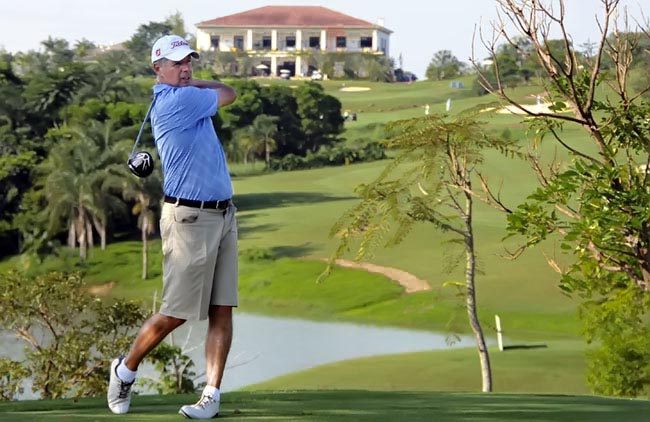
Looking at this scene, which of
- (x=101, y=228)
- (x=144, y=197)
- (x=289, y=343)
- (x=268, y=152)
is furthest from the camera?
(x=268, y=152)

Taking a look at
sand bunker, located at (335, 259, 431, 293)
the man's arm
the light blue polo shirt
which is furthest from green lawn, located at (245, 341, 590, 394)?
the light blue polo shirt

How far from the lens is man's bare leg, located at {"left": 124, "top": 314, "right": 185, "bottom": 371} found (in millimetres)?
7961

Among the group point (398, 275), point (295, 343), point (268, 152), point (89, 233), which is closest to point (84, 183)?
point (89, 233)

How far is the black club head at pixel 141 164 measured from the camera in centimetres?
798

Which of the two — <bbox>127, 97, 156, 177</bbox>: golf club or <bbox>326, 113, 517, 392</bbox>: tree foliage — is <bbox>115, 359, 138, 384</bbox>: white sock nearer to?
<bbox>127, 97, 156, 177</bbox>: golf club

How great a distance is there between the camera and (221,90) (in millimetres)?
8086

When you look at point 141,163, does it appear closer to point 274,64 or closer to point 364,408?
point 364,408

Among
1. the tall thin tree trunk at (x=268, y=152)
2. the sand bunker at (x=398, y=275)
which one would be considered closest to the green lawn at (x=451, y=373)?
the sand bunker at (x=398, y=275)

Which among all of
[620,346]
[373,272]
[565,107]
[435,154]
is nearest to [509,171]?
[373,272]

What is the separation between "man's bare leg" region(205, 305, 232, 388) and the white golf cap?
4.88ft

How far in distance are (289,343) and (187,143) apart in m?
42.3

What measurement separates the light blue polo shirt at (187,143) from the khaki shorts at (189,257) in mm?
117

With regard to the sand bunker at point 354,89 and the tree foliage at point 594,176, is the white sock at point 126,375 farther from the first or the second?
the sand bunker at point 354,89

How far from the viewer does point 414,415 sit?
841 cm
